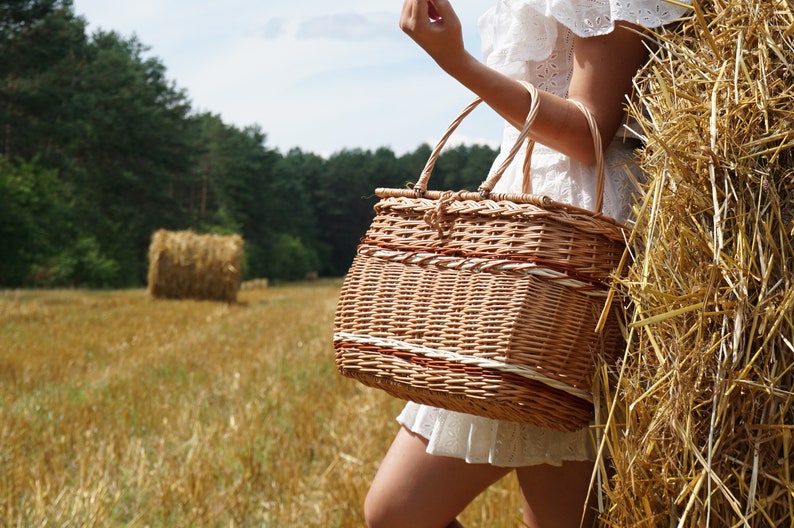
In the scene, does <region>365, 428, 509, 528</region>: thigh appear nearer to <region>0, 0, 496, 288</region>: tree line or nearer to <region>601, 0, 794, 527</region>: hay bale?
<region>601, 0, 794, 527</region>: hay bale

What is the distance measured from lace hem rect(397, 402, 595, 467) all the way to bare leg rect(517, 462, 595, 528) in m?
0.07

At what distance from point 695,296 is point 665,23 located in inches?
20.4

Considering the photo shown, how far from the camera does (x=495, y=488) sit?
331cm

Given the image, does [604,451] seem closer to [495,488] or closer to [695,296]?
[695,296]

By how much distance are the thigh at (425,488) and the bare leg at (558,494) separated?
7cm

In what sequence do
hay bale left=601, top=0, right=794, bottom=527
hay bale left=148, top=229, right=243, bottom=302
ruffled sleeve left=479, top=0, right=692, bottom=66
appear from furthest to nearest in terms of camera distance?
hay bale left=148, top=229, right=243, bottom=302 → ruffled sleeve left=479, top=0, right=692, bottom=66 → hay bale left=601, top=0, right=794, bottom=527

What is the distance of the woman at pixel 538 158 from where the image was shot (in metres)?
1.53

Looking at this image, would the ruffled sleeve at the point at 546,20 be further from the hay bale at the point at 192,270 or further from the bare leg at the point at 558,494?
the hay bale at the point at 192,270

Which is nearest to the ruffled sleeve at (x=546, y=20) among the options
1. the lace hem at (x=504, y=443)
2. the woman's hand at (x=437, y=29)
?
the woman's hand at (x=437, y=29)

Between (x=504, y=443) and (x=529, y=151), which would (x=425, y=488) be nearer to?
(x=504, y=443)

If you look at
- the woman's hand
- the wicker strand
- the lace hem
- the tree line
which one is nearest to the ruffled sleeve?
the woman's hand

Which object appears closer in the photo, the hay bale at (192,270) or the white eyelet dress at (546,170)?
the white eyelet dress at (546,170)

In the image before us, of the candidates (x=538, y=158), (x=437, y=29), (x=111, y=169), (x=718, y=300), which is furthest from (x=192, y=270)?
(x=111, y=169)

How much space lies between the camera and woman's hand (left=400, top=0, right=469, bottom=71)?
4.83 feet
